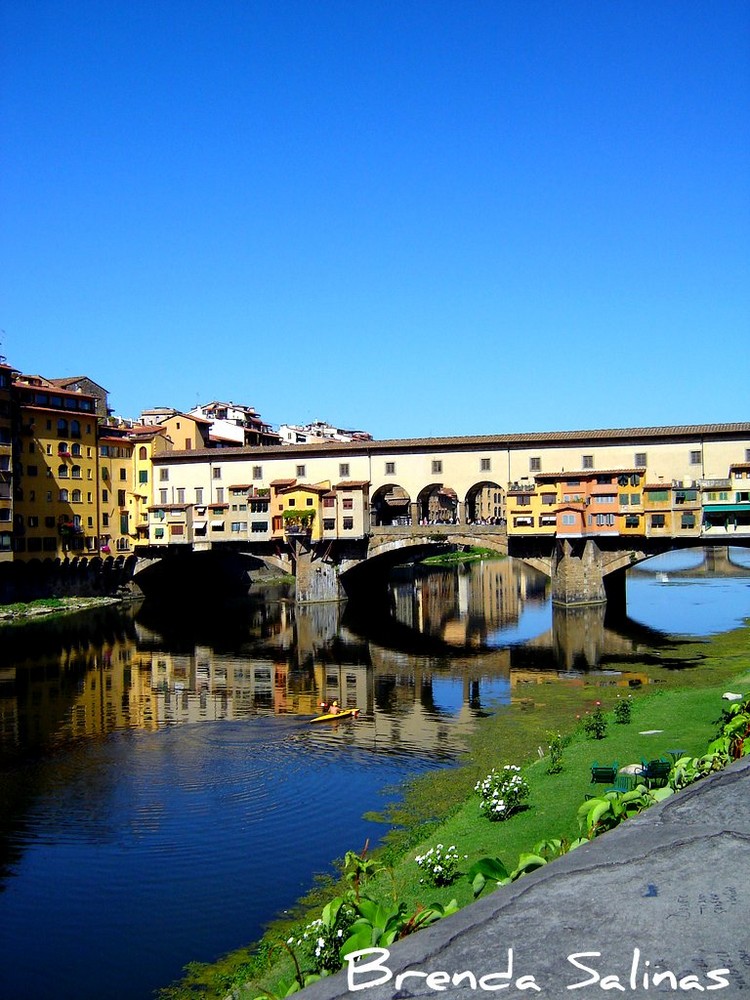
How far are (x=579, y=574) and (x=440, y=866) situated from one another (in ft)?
159

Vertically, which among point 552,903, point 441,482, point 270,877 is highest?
point 441,482

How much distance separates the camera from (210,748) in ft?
95.6

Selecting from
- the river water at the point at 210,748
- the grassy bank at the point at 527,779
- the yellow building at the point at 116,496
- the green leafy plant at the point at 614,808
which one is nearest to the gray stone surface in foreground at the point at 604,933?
the green leafy plant at the point at 614,808

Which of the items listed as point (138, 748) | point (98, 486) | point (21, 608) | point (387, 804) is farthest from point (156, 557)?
point (387, 804)

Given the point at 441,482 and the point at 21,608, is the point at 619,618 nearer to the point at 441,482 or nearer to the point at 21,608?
the point at 441,482

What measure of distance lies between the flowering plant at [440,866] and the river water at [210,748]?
3.27 m

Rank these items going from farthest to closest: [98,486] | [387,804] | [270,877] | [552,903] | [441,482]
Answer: [98,486], [441,482], [387,804], [270,877], [552,903]

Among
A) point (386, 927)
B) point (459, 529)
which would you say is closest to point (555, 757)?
point (386, 927)

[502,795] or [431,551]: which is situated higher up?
[431,551]

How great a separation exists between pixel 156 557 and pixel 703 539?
1623 inches

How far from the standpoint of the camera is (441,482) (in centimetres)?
6744

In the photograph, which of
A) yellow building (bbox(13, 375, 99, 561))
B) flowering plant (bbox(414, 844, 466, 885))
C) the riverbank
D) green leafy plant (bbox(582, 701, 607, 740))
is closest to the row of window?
the riverbank
